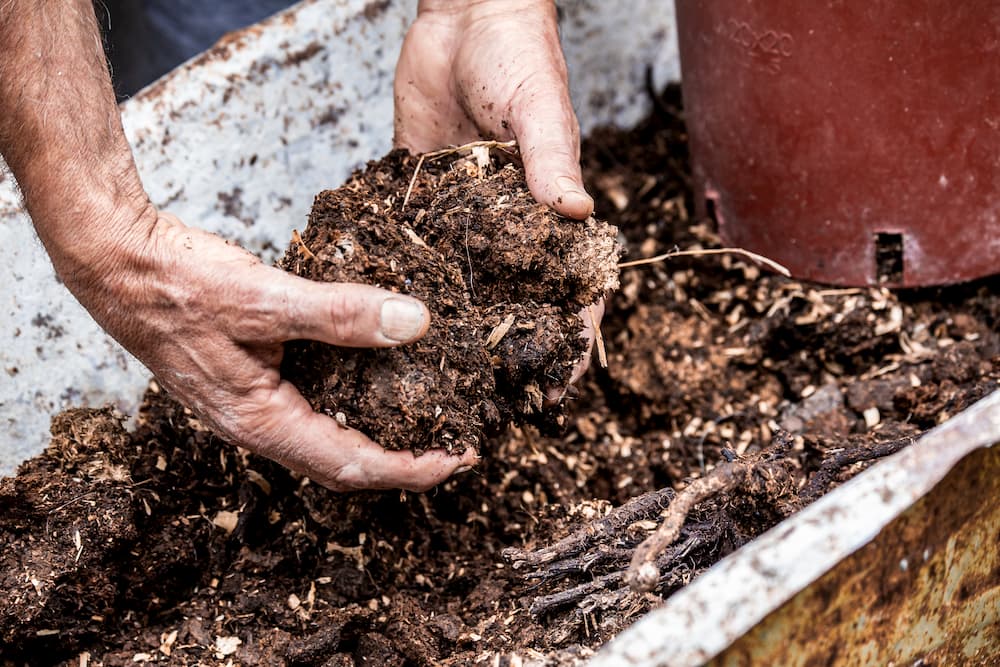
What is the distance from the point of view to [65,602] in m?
1.34

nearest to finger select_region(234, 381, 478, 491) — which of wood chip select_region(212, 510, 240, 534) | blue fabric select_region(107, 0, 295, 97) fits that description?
wood chip select_region(212, 510, 240, 534)

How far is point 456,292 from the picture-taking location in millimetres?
1289

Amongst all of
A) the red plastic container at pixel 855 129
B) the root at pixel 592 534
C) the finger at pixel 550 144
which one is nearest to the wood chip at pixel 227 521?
the root at pixel 592 534

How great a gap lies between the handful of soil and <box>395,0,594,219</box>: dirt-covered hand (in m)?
0.05

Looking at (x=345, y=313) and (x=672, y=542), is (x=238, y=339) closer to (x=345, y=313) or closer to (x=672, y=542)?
(x=345, y=313)

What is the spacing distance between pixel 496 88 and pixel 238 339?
654mm

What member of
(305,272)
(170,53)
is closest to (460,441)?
(305,272)

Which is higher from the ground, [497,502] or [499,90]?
[499,90]

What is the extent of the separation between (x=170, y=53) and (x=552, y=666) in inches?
88.1

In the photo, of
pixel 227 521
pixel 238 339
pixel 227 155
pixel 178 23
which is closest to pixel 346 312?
pixel 238 339

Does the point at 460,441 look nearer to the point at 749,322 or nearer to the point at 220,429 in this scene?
the point at 220,429

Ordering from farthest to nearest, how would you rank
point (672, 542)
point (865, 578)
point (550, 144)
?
point (550, 144)
point (672, 542)
point (865, 578)

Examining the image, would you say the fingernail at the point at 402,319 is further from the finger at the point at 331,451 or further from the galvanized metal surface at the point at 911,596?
the galvanized metal surface at the point at 911,596

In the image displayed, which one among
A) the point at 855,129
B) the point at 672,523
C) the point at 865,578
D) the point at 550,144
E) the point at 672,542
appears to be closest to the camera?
the point at 865,578
